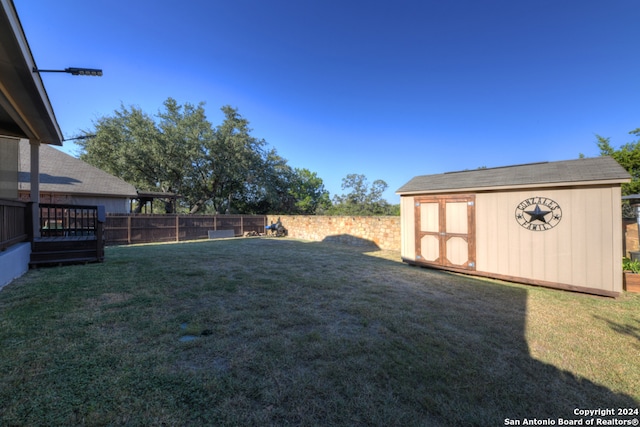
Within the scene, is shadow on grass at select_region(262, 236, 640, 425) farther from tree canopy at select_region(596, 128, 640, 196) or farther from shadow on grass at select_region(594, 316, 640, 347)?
tree canopy at select_region(596, 128, 640, 196)

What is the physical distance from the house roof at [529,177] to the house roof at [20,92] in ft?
23.4

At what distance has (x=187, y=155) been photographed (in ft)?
55.4

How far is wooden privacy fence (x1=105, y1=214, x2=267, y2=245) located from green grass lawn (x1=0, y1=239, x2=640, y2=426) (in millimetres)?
8165

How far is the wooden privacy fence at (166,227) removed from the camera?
11.2m

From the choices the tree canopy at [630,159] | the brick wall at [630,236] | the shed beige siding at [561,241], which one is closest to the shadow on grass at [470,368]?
the shed beige siding at [561,241]

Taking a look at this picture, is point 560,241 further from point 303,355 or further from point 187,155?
point 187,155

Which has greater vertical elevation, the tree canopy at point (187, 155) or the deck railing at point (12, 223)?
the tree canopy at point (187, 155)

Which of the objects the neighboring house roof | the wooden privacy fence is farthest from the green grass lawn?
the neighboring house roof

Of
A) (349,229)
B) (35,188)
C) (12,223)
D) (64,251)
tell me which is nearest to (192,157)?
(35,188)

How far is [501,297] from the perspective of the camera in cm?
417

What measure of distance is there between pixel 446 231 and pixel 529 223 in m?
1.60

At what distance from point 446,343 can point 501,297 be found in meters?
2.45

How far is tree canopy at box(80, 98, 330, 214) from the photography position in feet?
54.4

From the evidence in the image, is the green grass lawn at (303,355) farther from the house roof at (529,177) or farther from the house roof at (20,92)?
the house roof at (20,92)
